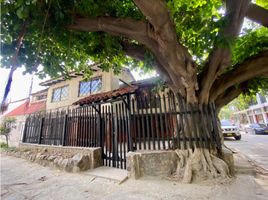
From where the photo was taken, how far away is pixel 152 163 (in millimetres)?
4461

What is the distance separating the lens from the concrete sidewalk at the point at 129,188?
3325 mm

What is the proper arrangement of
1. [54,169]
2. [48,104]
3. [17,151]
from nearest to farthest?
[54,169] < [17,151] < [48,104]

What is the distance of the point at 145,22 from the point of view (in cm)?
378

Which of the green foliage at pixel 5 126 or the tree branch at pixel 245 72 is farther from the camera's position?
the green foliage at pixel 5 126

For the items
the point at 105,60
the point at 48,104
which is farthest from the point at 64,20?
the point at 48,104

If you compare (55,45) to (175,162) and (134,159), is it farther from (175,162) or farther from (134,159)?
(175,162)

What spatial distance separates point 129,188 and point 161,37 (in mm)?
3694

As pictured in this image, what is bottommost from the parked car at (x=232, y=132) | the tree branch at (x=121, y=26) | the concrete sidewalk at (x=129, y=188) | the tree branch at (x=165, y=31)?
the concrete sidewalk at (x=129, y=188)

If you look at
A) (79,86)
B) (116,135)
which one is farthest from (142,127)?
(79,86)

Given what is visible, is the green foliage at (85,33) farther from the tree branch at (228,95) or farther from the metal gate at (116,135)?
the metal gate at (116,135)

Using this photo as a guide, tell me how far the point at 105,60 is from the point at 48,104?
12.5 meters

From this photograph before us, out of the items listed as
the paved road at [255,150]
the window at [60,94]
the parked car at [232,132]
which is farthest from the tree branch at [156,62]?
the parked car at [232,132]

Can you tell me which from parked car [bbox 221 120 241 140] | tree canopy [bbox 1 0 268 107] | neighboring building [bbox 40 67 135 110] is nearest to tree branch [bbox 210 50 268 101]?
tree canopy [bbox 1 0 268 107]

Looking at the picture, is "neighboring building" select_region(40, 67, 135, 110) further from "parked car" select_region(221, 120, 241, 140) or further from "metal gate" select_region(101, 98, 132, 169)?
"parked car" select_region(221, 120, 241, 140)
